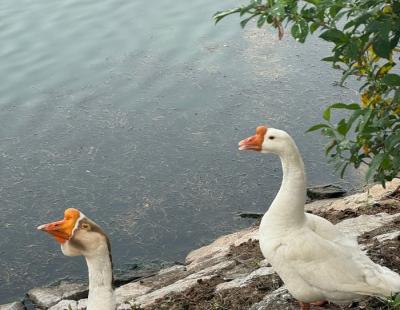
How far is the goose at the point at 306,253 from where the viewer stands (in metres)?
4.48

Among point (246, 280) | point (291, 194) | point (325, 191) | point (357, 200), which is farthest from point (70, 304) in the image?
point (325, 191)

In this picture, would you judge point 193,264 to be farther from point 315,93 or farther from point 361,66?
point 315,93

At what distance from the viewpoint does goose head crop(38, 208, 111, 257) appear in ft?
15.8

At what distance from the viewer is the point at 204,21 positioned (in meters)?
14.8

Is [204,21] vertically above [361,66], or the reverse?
[361,66]

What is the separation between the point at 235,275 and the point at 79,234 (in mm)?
2042

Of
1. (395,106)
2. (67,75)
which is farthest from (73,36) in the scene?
(395,106)

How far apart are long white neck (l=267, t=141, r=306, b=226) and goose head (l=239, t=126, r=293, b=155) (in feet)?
0.12

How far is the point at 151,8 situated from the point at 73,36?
7.32ft

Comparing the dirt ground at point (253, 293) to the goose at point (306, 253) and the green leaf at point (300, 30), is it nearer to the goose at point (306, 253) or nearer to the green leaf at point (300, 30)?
the goose at point (306, 253)

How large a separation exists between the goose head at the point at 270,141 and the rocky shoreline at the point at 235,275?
4.08 ft

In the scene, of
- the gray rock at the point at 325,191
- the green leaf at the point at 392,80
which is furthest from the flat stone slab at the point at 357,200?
the green leaf at the point at 392,80

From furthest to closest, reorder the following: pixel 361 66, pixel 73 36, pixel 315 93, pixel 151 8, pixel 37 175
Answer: pixel 151 8 → pixel 73 36 → pixel 315 93 → pixel 37 175 → pixel 361 66

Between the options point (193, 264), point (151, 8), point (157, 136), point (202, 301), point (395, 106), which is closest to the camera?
point (395, 106)
